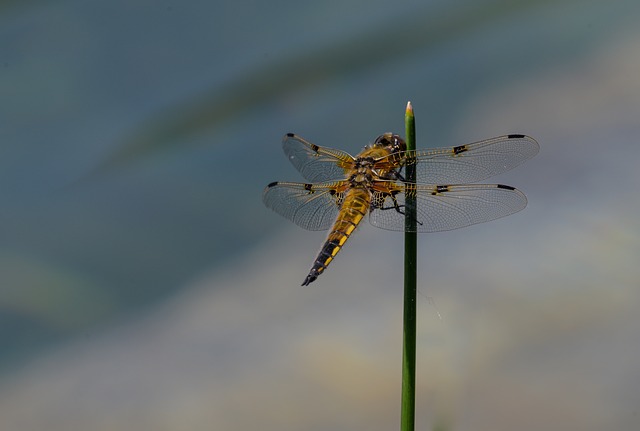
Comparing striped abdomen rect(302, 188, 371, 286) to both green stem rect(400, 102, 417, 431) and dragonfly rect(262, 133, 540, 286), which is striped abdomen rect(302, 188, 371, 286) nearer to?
dragonfly rect(262, 133, 540, 286)

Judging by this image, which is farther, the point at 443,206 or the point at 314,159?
the point at 314,159

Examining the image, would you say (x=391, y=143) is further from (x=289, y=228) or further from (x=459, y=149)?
(x=289, y=228)

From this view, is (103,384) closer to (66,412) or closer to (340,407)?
(66,412)

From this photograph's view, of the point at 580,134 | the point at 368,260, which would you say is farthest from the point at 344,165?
the point at 580,134

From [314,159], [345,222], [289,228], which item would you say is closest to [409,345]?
[345,222]

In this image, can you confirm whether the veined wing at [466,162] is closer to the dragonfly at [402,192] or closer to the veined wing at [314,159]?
the dragonfly at [402,192]

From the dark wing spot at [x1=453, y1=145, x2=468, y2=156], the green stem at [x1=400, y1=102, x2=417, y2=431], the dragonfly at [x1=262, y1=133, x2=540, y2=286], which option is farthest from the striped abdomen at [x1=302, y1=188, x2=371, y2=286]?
the green stem at [x1=400, y1=102, x2=417, y2=431]

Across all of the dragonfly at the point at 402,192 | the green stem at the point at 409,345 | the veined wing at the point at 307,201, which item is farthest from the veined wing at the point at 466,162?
the green stem at the point at 409,345
